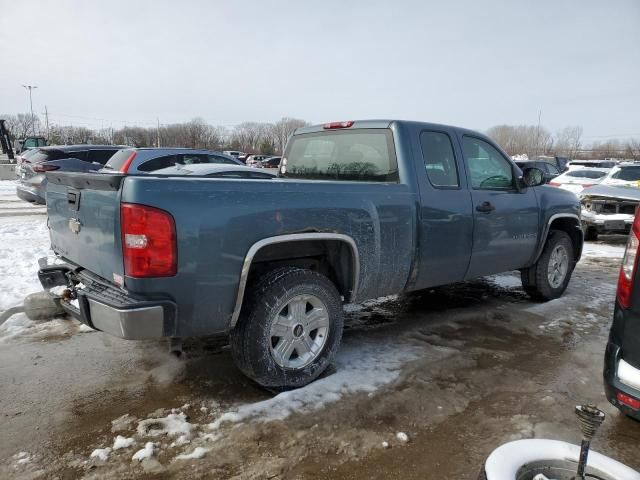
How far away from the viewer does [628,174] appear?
10797 millimetres

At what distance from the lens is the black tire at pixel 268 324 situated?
3053mm

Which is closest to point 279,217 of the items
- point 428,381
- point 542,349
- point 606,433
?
point 428,381

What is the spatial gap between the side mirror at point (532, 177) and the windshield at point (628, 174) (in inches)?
294

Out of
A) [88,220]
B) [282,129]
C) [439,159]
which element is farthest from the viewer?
[282,129]

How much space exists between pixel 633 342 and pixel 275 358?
2.14 meters

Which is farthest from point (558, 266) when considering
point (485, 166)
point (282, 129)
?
point (282, 129)

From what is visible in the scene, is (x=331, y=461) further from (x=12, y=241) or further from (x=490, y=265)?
(x=12, y=241)

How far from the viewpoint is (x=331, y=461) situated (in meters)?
2.55

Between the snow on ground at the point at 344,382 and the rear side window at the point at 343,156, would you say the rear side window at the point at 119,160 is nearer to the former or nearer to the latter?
the rear side window at the point at 343,156

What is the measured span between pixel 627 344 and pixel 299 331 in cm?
200

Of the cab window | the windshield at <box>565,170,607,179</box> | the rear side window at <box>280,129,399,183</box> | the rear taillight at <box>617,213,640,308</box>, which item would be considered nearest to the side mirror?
the cab window

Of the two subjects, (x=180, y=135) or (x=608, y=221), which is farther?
(x=180, y=135)

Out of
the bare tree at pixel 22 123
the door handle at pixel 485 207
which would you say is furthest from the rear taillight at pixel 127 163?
the bare tree at pixel 22 123

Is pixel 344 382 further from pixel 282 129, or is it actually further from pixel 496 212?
pixel 282 129
